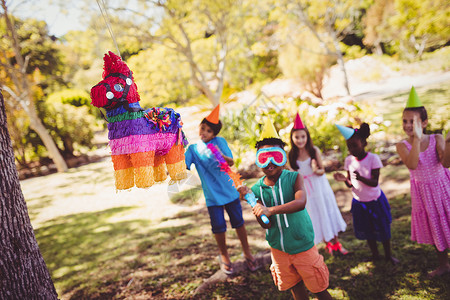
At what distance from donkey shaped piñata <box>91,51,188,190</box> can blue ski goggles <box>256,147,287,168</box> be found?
0.55 meters

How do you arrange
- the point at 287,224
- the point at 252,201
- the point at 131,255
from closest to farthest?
the point at 252,201, the point at 287,224, the point at 131,255

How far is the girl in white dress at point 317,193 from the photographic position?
2.54 metres

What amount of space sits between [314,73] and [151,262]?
1063 centimetres

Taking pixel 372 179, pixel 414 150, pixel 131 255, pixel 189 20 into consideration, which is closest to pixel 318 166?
pixel 372 179

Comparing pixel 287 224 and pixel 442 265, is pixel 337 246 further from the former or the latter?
pixel 287 224

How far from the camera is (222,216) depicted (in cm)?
254

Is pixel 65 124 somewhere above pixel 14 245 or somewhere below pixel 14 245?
above

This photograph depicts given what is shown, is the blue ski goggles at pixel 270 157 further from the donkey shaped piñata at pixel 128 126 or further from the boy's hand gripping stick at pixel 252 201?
the donkey shaped piñata at pixel 128 126

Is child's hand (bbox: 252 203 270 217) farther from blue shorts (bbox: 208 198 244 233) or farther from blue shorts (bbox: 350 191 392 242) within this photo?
blue shorts (bbox: 350 191 392 242)

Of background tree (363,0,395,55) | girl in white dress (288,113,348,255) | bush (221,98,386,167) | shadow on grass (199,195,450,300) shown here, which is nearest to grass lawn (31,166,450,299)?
shadow on grass (199,195,450,300)

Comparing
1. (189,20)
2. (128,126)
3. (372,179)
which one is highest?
(189,20)

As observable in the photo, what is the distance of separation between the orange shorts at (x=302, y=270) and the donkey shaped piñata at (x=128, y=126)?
948 millimetres

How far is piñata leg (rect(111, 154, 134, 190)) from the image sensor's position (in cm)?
130

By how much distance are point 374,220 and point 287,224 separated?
1.06 metres
